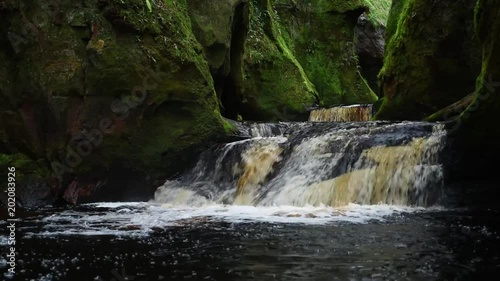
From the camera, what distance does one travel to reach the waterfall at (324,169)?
9.64m

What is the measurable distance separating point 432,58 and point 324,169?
5.38 meters

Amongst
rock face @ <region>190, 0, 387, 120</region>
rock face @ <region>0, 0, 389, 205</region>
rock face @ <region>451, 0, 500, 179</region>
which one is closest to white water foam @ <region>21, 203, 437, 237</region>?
rock face @ <region>451, 0, 500, 179</region>

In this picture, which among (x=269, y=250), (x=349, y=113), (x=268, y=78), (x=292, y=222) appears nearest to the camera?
(x=269, y=250)

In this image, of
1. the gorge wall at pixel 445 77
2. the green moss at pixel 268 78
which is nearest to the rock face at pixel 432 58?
the gorge wall at pixel 445 77

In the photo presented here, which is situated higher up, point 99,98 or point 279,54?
point 279,54

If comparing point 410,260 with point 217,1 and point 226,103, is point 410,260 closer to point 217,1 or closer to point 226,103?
point 217,1

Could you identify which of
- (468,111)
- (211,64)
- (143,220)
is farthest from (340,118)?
(143,220)

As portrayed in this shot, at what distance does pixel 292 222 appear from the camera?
298 inches

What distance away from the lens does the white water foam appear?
7.23m

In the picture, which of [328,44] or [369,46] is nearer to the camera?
[328,44]

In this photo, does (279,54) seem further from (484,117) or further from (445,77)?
(484,117)

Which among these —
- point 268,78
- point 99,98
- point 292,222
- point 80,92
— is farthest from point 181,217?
point 268,78

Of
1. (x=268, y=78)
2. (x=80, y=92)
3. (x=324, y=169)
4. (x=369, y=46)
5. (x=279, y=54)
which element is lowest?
(x=324, y=169)

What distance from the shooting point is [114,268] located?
191 inches
